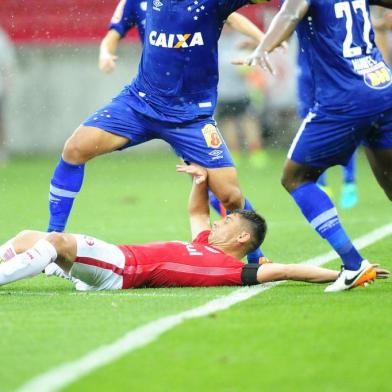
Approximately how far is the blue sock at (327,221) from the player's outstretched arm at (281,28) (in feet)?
2.87

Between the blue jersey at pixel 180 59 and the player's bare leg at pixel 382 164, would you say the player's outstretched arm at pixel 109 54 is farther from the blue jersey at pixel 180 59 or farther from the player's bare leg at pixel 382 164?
the player's bare leg at pixel 382 164

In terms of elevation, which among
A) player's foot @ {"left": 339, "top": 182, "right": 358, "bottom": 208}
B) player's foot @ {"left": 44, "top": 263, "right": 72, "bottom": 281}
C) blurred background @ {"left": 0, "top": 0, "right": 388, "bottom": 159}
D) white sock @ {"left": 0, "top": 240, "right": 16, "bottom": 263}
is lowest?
blurred background @ {"left": 0, "top": 0, "right": 388, "bottom": 159}

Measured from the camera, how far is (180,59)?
8766mm

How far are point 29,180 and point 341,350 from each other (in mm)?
13297

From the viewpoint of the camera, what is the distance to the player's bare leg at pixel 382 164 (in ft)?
25.9

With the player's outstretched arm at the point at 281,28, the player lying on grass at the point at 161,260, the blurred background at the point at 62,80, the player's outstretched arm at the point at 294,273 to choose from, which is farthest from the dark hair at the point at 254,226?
the blurred background at the point at 62,80

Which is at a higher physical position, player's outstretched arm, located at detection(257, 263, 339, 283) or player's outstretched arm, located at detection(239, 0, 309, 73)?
player's outstretched arm, located at detection(239, 0, 309, 73)

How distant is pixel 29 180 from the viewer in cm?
1861

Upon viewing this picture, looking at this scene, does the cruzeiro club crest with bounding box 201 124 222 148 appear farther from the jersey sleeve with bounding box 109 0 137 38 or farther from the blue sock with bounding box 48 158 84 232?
the jersey sleeve with bounding box 109 0 137 38

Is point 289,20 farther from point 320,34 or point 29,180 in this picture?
point 29,180

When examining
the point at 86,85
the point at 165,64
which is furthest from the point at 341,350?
the point at 86,85

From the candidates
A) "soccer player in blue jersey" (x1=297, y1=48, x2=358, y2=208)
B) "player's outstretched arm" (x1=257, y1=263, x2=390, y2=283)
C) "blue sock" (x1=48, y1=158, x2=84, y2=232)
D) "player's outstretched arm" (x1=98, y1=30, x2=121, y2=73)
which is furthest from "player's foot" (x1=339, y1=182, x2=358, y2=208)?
"player's outstretched arm" (x1=257, y1=263, x2=390, y2=283)

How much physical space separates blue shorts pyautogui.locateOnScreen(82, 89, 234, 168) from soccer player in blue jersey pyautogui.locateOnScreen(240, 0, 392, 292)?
1.02m

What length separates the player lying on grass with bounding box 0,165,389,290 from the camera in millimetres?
7484
